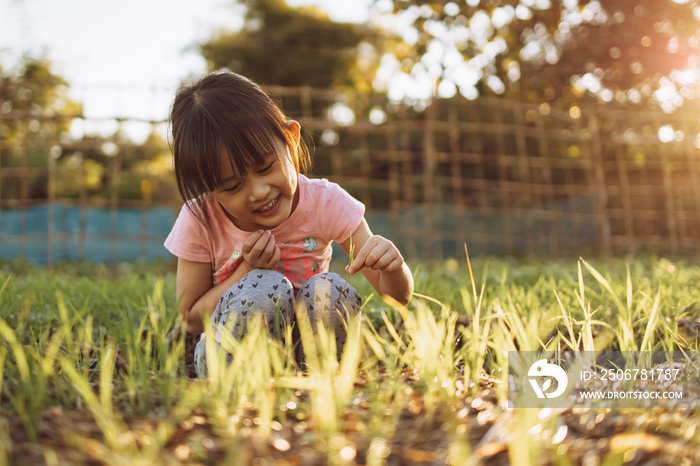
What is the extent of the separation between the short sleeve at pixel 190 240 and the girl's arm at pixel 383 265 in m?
0.41

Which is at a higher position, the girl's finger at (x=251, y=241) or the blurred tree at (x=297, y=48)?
the blurred tree at (x=297, y=48)

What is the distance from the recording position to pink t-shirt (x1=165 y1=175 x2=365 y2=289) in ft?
5.15

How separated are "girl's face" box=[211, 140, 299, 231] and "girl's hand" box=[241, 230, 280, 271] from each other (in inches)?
2.0

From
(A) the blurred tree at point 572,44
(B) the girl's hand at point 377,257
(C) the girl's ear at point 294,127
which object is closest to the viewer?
(B) the girl's hand at point 377,257

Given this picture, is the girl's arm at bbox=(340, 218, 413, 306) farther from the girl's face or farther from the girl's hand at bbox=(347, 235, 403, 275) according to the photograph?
the girl's face

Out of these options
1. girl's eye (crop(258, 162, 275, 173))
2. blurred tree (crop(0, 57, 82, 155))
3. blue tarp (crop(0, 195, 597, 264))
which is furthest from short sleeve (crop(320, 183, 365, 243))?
blurred tree (crop(0, 57, 82, 155))

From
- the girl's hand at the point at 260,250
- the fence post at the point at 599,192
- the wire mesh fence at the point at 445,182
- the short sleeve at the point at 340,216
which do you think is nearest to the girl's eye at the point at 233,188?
the girl's hand at the point at 260,250

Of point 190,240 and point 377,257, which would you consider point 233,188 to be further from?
point 377,257

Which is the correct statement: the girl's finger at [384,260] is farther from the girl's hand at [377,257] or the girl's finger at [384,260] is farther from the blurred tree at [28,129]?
the blurred tree at [28,129]

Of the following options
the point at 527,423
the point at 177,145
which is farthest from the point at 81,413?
the point at 177,145

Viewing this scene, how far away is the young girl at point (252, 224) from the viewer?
4.32ft

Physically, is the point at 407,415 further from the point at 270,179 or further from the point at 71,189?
the point at 71,189

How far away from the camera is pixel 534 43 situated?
7.07 meters

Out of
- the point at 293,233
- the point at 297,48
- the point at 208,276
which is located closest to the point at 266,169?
the point at 293,233
